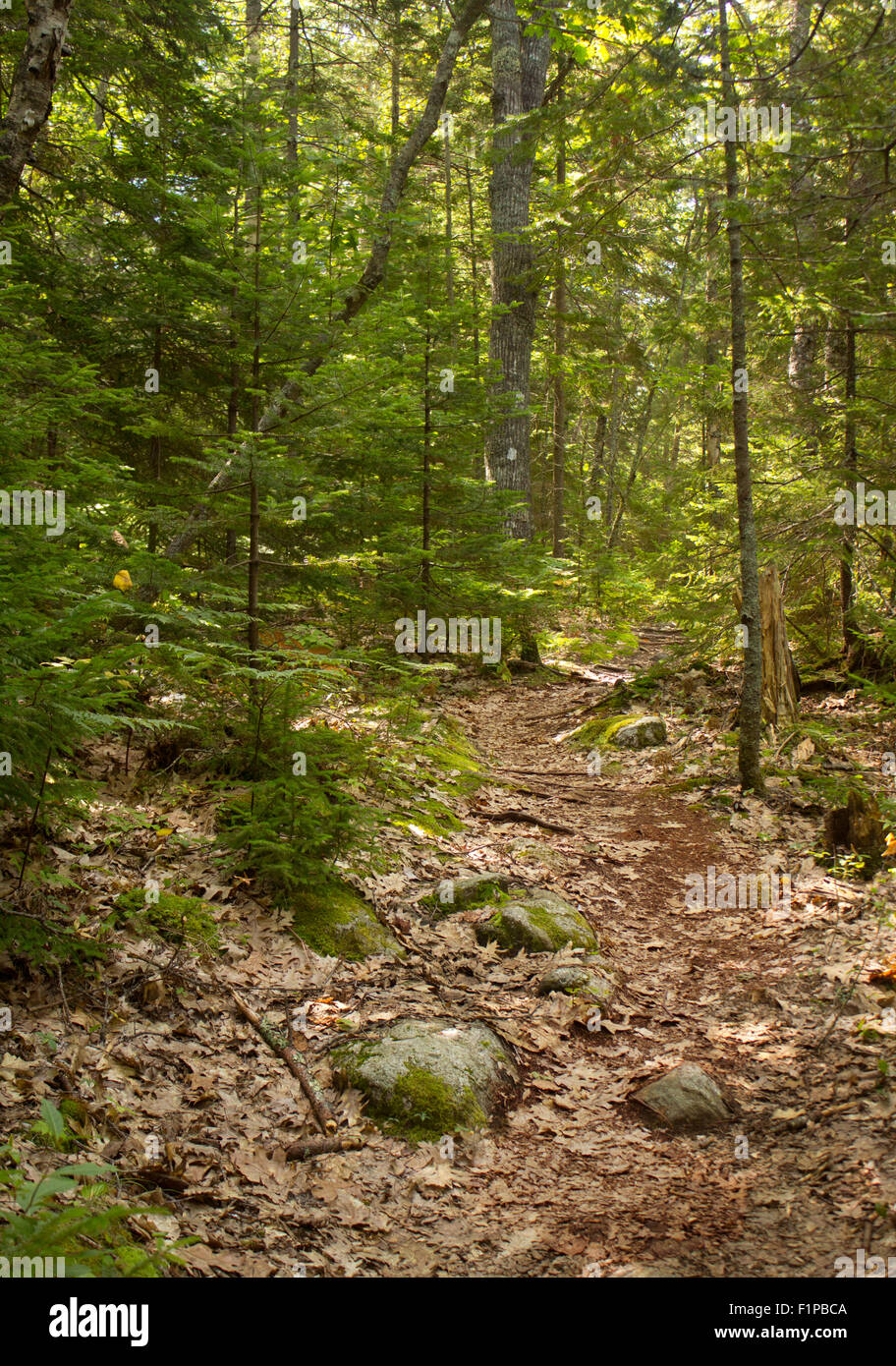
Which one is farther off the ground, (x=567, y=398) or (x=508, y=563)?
(x=567, y=398)

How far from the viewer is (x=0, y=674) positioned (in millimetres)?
3340

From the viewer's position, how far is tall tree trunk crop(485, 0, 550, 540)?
13.3 metres

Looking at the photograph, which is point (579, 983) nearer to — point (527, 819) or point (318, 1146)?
point (318, 1146)

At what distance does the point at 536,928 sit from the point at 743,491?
193 inches

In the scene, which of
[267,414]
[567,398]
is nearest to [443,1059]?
[267,414]

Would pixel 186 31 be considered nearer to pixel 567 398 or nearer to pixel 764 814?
pixel 764 814

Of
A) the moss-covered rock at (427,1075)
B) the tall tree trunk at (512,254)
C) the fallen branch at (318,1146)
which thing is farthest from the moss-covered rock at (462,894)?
the tall tree trunk at (512,254)

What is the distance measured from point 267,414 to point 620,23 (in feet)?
15.7

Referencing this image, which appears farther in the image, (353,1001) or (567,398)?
Result: (567,398)

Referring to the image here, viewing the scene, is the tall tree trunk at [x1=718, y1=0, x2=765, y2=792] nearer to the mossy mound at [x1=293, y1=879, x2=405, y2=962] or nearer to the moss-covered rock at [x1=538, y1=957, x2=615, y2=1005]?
the moss-covered rock at [x1=538, y1=957, x2=615, y2=1005]

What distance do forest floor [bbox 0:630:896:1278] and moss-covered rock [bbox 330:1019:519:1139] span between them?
10 centimetres

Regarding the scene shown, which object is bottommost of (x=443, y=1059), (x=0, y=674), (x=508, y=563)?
(x=443, y=1059)

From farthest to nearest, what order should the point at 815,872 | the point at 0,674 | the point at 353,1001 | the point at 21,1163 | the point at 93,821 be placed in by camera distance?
the point at 815,872
the point at 93,821
the point at 353,1001
the point at 0,674
the point at 21,1163

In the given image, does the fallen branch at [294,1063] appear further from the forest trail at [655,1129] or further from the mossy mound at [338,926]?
the mossy mound at [338,926]
